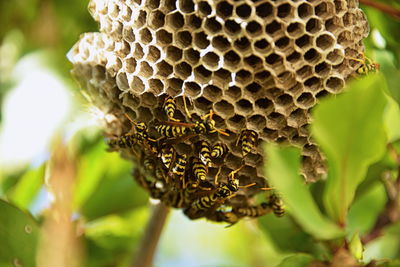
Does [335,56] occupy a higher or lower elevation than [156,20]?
lower

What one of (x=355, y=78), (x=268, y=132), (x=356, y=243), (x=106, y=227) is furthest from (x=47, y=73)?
(x=356, y=243)

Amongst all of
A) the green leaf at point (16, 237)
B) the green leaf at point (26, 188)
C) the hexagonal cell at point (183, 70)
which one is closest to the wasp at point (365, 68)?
the hexagonal cell at point (183, 70)

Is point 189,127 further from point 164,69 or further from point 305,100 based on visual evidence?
point 305,100

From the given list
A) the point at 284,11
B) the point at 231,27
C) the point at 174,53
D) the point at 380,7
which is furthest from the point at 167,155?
→ the point at 380,7

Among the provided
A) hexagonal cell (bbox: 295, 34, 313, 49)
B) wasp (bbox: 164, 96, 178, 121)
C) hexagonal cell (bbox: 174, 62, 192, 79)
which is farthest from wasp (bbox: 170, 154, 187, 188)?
hexagonal cell (bbox: 295, 34, 313, 49)

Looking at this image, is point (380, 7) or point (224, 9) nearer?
point (224, 9)
